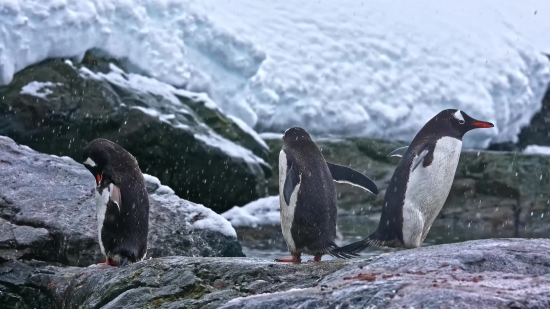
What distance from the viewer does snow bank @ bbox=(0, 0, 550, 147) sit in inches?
314

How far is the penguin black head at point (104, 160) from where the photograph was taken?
4.20m

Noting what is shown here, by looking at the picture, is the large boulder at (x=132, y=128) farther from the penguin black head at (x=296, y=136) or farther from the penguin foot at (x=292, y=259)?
the penguin foot at (x=292, y=259)

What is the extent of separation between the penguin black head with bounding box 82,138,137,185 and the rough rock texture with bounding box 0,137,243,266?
0.49m

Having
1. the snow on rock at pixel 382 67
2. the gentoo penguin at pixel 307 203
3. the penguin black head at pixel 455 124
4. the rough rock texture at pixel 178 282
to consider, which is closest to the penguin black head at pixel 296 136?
the gentoo penguin at pixel 307 203

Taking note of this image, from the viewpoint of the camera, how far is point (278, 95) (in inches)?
368

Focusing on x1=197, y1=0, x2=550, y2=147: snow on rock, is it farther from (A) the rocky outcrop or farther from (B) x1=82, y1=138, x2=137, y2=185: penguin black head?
(A) the rocky outcrop

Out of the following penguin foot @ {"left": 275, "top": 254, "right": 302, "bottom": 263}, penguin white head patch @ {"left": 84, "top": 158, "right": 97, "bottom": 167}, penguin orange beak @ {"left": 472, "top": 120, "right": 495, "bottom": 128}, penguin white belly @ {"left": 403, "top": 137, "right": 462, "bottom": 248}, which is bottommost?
penguin white head patch @ {"left": 84, "top": 158, "right": 97, "bottom": 167}

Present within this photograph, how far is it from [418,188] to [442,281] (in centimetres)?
166

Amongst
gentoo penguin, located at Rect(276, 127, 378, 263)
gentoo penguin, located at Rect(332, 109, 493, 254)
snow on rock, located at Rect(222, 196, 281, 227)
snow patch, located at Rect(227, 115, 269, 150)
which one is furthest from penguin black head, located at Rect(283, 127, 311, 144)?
snow patch, located at Rect(227, 115, 269, 150)

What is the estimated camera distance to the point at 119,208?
13.4ft

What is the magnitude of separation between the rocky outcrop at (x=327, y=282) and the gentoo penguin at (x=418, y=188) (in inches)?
35.5

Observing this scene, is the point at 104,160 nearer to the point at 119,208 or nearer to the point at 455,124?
the point at 119,208

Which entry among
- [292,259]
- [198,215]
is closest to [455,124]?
[292,259]

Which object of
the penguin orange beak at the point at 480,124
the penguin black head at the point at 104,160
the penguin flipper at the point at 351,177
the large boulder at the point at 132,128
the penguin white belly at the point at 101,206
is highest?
the penguin orange beak at the point at 480,124
